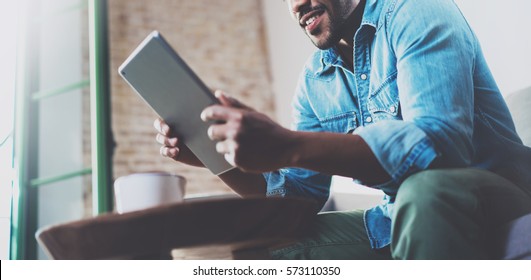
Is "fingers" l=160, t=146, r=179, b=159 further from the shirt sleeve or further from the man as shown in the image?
the shirt sleeve

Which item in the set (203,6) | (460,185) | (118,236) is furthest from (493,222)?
(203,6)

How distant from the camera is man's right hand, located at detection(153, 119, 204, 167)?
96 cm

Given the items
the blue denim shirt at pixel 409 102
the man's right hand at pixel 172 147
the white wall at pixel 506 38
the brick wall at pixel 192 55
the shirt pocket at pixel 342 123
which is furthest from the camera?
the brick wall at pixel 192 55

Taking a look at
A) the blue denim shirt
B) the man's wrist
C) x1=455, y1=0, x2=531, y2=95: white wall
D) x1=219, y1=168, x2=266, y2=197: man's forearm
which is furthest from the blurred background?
the man's wrist

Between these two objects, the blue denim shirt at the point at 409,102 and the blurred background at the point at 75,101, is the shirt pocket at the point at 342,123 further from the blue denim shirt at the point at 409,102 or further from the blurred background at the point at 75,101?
the blurred background at the point at 75,101

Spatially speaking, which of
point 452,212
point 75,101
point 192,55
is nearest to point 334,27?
point 452,212

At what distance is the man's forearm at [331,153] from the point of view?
2.33 feet

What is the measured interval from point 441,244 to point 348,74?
0.62 m

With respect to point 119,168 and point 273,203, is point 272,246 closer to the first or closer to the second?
point 273,203

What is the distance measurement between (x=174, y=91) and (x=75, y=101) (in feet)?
5.11

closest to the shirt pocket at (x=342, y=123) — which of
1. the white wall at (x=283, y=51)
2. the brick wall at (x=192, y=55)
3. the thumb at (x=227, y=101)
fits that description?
the thumb at (x=227, y=101)

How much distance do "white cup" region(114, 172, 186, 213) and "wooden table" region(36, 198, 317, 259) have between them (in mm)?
108

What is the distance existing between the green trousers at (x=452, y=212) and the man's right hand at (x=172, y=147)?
0.45 meters

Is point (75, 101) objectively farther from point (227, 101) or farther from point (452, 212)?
point (452, 212)
